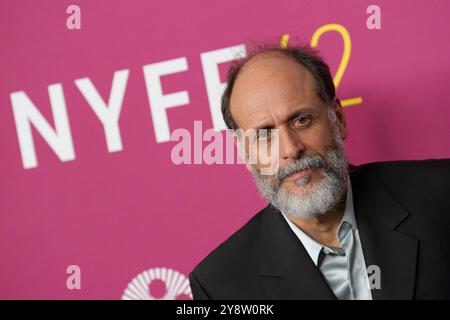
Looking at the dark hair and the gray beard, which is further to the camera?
the dark hair

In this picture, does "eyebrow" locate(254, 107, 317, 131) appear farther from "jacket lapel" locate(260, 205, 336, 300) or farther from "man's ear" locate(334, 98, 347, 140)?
"jacket lapel" locate(260, 205, 336, 300)

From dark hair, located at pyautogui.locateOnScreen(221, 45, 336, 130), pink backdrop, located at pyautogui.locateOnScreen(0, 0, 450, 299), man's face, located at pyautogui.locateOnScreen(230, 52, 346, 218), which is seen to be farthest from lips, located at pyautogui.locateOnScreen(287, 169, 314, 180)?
pink backdrop, located at pyautogui.locateOnScreen(0, 0, 450, 299)

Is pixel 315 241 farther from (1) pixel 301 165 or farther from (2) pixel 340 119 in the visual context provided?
(2) pixel 340 119

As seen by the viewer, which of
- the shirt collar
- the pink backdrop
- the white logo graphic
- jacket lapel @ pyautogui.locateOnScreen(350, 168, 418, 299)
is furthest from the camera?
the white logo graphic

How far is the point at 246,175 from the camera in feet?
6.45

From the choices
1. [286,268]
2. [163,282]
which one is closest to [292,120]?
[286,268]

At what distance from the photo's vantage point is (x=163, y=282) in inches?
79.5

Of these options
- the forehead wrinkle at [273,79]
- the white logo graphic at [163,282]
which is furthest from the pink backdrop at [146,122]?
the forehead wrinkle at [273,79]

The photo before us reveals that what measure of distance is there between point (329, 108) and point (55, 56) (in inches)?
39.7

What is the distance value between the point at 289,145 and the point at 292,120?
8 centimetres

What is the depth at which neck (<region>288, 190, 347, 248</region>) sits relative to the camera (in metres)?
1.65

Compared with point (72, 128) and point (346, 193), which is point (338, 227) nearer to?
point (346, 193)

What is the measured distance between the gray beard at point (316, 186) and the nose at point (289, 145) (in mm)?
19

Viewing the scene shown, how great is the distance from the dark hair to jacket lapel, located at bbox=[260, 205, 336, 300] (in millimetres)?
347
